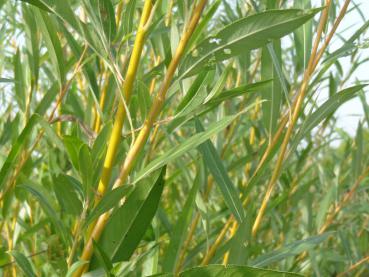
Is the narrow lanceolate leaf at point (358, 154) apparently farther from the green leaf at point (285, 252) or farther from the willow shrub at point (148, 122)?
the green leaf at point (285, 252)

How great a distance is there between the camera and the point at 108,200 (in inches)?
25.9

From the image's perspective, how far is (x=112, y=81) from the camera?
101 centimetres

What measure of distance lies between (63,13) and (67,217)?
56 cm

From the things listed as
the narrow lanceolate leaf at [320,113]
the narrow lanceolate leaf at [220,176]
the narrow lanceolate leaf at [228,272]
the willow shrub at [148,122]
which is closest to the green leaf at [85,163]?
the willow shrub at [148,122]

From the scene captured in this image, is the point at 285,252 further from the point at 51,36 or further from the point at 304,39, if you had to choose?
the point at 51,36

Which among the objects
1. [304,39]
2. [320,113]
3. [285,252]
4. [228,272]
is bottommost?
[285,252]

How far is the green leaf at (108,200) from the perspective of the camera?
0.65 m

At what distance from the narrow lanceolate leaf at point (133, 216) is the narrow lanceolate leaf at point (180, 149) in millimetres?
12

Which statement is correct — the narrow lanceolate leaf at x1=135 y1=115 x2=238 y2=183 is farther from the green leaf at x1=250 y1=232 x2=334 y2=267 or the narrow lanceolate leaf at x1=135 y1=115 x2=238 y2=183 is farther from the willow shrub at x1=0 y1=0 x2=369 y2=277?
the green leaf at x1=250 y1=232 x2=334 y2=267

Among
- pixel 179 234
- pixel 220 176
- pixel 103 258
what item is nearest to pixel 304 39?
pixel 220 176

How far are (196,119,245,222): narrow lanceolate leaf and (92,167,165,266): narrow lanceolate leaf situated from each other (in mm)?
193

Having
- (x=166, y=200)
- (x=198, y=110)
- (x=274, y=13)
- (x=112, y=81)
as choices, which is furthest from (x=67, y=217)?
(x=166, y=200)

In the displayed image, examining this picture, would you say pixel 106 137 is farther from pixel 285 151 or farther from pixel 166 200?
pixel 166 200

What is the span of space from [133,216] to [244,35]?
258mm
